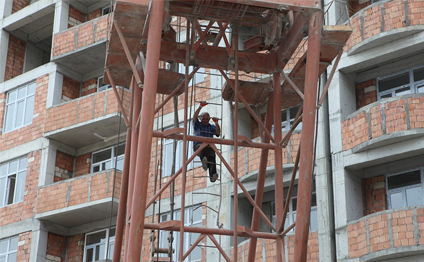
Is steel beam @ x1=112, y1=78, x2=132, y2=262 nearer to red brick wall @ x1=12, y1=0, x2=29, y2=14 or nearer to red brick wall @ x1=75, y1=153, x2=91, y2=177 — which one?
red brick wall @ x1=75, y1=153, x2=91, y2=177

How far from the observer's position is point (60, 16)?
38594 millimetres

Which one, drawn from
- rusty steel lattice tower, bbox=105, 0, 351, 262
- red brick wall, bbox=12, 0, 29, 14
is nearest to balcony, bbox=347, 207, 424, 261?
rusty steel lattice tower, bbox=105, 0, 351, 262

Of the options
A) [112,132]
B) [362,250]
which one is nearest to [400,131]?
[362,250]

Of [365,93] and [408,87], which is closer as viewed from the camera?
[408,87]

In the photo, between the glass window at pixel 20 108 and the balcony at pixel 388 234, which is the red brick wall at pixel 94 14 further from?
the balcony at pixel 388 234

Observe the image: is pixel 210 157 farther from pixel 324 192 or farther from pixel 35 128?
pixel 35 128

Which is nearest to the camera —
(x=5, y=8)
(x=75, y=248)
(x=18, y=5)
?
(x=75, y=248)

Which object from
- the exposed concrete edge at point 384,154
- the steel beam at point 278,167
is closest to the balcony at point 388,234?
the exposed concrete edge at point 384,154

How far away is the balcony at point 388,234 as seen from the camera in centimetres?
2428

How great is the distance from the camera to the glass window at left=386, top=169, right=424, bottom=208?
26828 mm

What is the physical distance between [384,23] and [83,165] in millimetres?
16186

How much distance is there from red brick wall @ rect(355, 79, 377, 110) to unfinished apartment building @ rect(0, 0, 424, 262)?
75mm

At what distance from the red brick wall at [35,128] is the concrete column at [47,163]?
2.41 ft

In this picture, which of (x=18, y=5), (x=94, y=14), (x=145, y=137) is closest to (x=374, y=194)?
(x=145, y=137)
